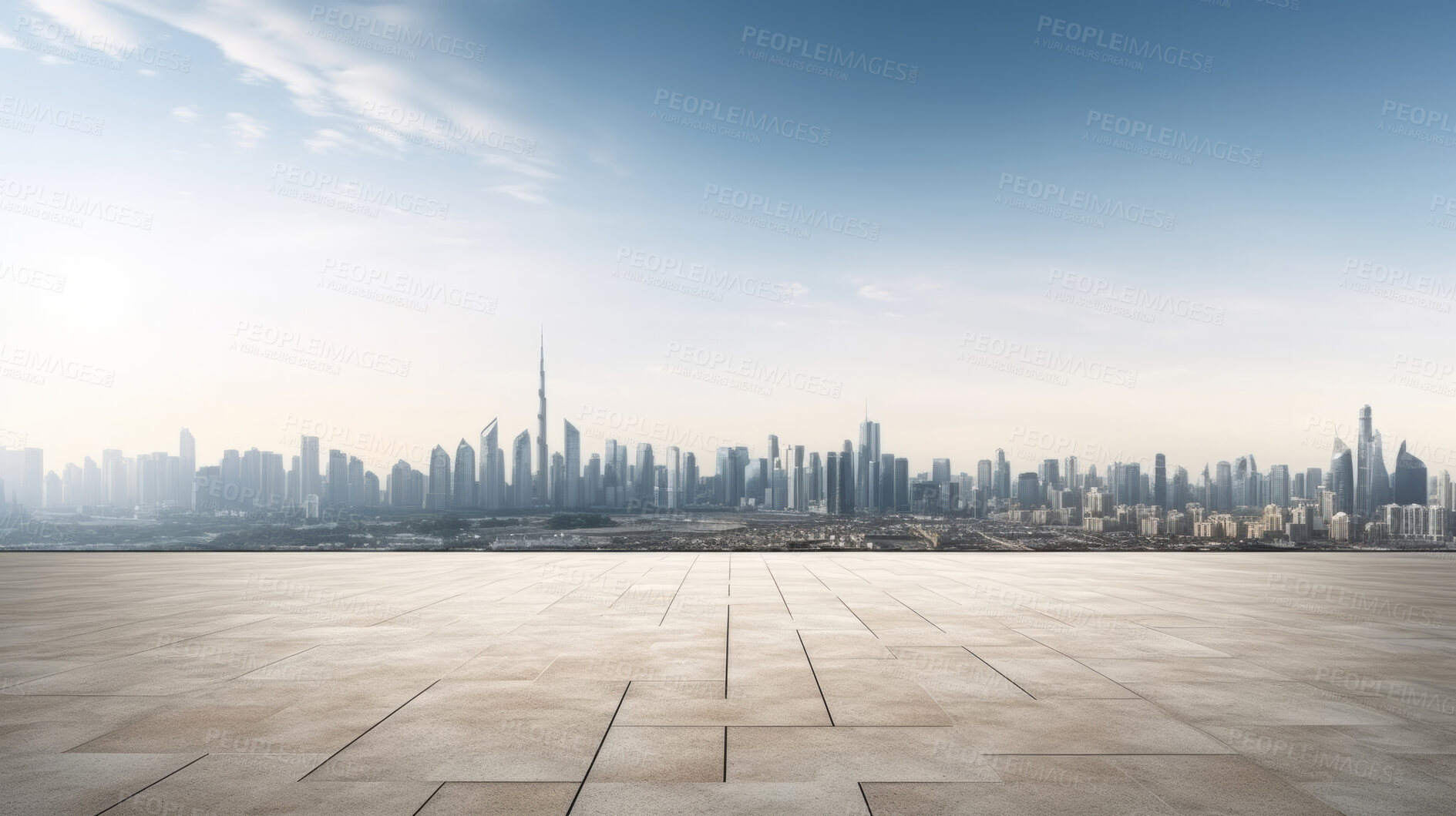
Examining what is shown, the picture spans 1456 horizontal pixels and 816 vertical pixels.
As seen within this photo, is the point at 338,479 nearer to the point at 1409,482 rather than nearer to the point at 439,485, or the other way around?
the point at 439,485

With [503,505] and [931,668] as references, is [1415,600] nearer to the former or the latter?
[931,668]

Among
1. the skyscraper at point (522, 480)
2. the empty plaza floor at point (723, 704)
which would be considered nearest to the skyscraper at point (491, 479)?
the skyscraper at point (522, 480)

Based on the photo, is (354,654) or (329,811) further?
(354,654)

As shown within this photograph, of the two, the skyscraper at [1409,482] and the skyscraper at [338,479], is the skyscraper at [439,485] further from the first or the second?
the skyscraper at [1409,482]

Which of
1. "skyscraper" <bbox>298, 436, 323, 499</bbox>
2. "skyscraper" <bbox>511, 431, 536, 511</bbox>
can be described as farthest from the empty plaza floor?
"skyscraper" <bbox>511, 431, 536, 511</bbox>

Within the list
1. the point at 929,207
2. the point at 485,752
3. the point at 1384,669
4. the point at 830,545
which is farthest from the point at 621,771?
the point at 929,207

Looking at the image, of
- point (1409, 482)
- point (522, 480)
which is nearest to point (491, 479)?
point (522, 480)
